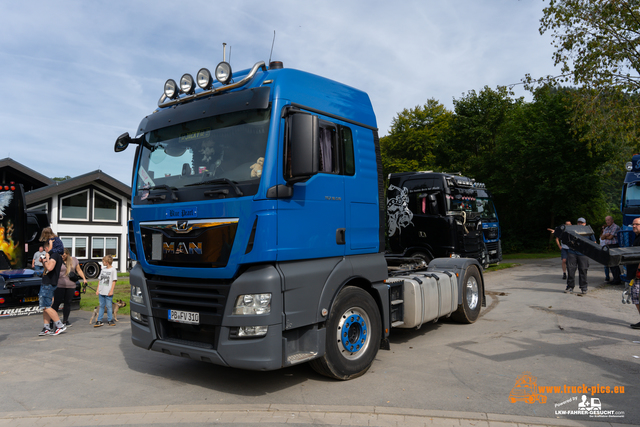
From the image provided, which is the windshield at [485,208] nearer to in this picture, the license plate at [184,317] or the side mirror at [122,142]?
the side mirror at [122,142]

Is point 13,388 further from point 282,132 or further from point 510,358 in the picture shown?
point 510,358

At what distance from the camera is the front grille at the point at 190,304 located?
184 inches

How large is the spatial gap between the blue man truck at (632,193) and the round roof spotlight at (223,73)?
12282 millimetres

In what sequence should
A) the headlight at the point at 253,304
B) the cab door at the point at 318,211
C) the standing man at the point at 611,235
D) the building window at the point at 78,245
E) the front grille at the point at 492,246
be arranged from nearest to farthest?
the headlight at the point at 253,304
the cab door at the point at 318,211
the standing man at the point at 611,235
the front grille at the point at 492,246
the building window at the point at 78,245

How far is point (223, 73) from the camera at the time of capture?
5223 millimetres

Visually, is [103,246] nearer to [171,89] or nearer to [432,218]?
[432,218]

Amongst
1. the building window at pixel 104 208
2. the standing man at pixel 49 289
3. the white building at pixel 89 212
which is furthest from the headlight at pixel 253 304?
the building window at pixel 104 208

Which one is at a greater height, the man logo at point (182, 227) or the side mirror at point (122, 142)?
the side mirror at point (122, 142)

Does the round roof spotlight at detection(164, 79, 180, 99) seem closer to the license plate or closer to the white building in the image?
the license plate

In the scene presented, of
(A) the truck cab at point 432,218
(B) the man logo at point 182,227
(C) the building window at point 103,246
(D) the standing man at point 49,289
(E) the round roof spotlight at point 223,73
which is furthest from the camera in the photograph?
(C) the building window at point 103,246

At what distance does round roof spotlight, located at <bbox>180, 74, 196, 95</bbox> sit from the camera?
542 centimetres

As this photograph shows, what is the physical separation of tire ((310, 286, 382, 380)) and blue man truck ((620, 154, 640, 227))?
1064cm

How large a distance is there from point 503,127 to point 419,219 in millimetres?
24350

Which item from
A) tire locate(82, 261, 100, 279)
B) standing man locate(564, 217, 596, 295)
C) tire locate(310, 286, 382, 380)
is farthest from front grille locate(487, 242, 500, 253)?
tire locate(82, 261, 100, 279)
